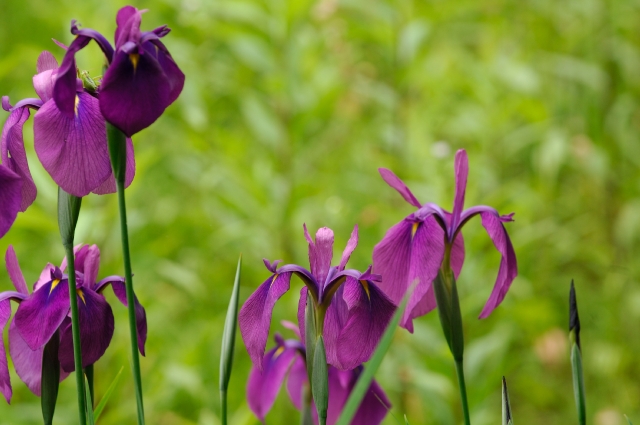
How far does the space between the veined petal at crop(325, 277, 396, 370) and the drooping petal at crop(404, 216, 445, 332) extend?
2 centimetres

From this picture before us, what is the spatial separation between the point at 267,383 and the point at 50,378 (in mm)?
180

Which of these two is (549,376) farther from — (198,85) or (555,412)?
(198,85)

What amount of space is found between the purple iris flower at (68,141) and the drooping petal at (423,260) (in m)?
0.19

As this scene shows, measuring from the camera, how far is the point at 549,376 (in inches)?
75.4

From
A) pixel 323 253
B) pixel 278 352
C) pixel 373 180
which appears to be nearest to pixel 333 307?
pixel 323 253

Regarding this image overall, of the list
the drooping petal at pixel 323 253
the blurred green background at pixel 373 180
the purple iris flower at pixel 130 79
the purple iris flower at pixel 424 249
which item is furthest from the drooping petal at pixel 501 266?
the blurred green background at pixel 373 180

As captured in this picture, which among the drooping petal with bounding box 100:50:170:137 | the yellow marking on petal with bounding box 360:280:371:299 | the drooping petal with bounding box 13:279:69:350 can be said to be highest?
the drooping petal with bounding box 100:50:170:137

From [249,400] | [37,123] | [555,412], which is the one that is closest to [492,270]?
[555,412]

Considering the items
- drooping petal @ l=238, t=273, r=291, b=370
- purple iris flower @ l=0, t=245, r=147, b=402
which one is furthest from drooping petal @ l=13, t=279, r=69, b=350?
drooping petal @ l=238, t=273, r=291, b=370

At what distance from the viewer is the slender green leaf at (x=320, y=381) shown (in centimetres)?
39

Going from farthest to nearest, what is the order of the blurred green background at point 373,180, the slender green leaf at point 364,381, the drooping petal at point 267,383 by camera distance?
the blurred green background at point 373,180, the drooping petal at point 267,383, the slender green leaf at point 364,381

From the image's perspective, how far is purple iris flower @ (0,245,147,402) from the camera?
1.35 feet

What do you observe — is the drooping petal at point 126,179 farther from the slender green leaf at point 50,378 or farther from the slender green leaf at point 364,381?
the slender green leaf at point 364,381

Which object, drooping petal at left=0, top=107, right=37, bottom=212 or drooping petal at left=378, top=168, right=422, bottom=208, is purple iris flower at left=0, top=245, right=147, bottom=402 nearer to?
drooping petal at left=0, top=107, right=37, bottom=212
